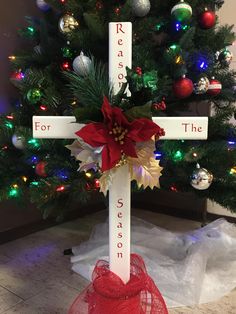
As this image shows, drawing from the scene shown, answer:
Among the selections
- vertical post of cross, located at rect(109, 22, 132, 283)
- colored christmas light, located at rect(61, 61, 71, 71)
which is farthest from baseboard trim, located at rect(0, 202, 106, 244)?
vertical post of cross, located at rect(109, 22, 132, 283)

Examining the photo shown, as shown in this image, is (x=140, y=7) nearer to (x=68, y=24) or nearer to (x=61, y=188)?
(x=68, y=24)

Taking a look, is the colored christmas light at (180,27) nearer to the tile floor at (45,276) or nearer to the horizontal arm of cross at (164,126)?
the horizontal arm of cross at (164,126)

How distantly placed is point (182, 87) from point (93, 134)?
18.8 inches

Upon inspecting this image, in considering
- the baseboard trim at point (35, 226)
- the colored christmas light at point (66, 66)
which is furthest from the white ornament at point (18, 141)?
the baseboard trim at point (35, 226)

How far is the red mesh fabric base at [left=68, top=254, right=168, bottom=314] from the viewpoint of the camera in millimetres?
643

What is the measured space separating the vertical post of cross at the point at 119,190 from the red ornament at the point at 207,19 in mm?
519

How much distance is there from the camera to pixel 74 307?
76cm

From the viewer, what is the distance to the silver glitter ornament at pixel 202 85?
98 centimetres

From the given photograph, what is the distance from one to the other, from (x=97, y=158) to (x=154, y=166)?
103 millimetres

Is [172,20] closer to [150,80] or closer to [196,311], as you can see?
[150,80]

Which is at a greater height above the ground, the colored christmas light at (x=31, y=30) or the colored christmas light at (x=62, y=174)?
the colored christmas light at (x=31, y=30)

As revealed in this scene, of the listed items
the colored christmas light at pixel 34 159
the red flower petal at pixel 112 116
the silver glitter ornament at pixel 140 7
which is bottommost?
the colored christmas light at pixel 34 159

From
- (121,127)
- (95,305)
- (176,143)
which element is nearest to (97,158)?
(121,127)

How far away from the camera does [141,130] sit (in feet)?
1.78
